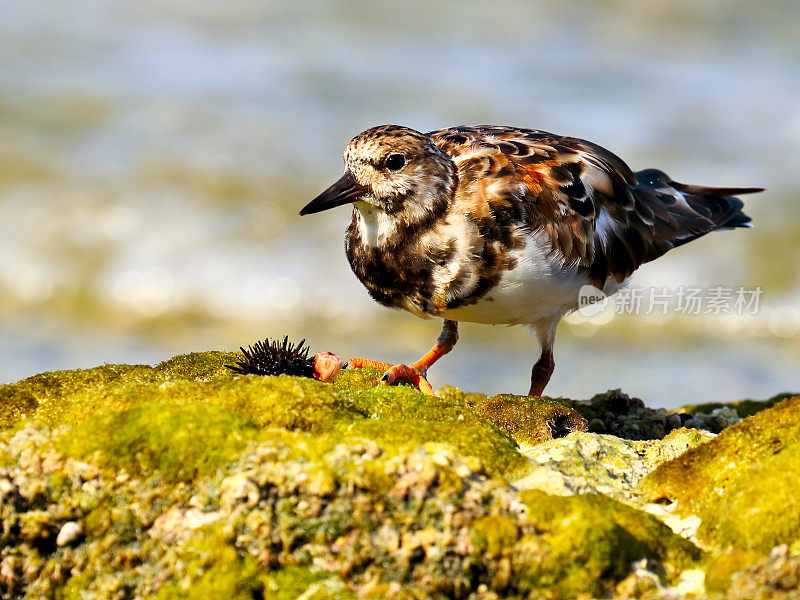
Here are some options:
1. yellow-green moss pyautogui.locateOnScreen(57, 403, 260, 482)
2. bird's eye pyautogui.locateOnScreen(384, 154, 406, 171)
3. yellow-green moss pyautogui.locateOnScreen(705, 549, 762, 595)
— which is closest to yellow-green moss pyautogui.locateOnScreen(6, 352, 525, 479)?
yellow-green moss pyautogui.locateOnScreen(57, 403, 260, 482)

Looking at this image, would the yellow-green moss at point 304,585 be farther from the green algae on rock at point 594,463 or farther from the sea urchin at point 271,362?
the sea urchin at point 271,362

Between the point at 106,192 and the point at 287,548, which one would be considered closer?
the point at 287,548

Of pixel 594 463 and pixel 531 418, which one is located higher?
pixel 531 418

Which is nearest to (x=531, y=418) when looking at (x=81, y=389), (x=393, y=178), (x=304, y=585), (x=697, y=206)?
(x=393, y=178)

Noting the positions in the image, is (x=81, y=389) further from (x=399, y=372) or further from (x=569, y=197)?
(x=569, y=197)

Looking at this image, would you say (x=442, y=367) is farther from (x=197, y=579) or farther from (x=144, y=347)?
(x=197, y=579)

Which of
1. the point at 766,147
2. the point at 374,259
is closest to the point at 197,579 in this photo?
the point at 374,259
